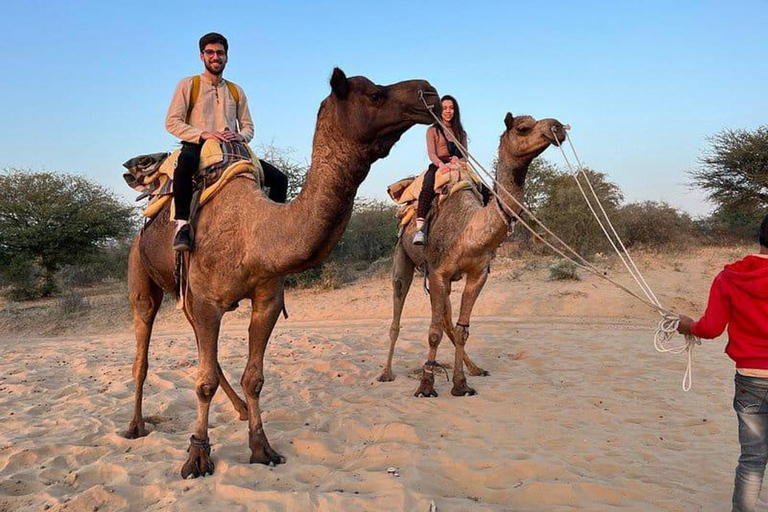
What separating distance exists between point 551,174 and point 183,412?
73.5ft

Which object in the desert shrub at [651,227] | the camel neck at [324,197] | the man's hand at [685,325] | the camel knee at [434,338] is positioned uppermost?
the desert shrub at [651,227]

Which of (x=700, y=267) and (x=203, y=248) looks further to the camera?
(x=700, y=267)

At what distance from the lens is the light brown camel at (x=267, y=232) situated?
3.06 meters

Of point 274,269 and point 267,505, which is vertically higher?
point 274,269

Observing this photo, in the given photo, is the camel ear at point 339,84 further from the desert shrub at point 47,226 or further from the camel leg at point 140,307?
the desert shrub at point 47,226

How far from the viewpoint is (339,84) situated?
3.06m

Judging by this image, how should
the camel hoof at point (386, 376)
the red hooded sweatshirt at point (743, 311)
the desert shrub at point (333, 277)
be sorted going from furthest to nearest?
the desert shrub at point (333, 277)
the camel hoof at point (386, 376)
the red hooded sweatshirt at point (743, 311)

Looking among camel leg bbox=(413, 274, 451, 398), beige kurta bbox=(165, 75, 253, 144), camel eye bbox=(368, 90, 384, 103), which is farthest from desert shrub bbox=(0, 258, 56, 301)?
camel eye bbox=(368, 90, 384, 103)

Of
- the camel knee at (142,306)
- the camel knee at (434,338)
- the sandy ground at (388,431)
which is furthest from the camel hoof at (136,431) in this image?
the camel knee at (434,338)

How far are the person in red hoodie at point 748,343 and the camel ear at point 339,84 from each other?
236 centimetres

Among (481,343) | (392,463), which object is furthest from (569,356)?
(392,463)

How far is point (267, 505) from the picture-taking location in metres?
3.26

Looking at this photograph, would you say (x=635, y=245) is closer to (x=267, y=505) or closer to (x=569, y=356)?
→ (x=569, y=356)

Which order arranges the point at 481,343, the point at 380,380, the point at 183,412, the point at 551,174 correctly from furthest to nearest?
1. the point at 551,174
2. the point at 481,343
3. the point at 380,380
4. the point at 183,412
